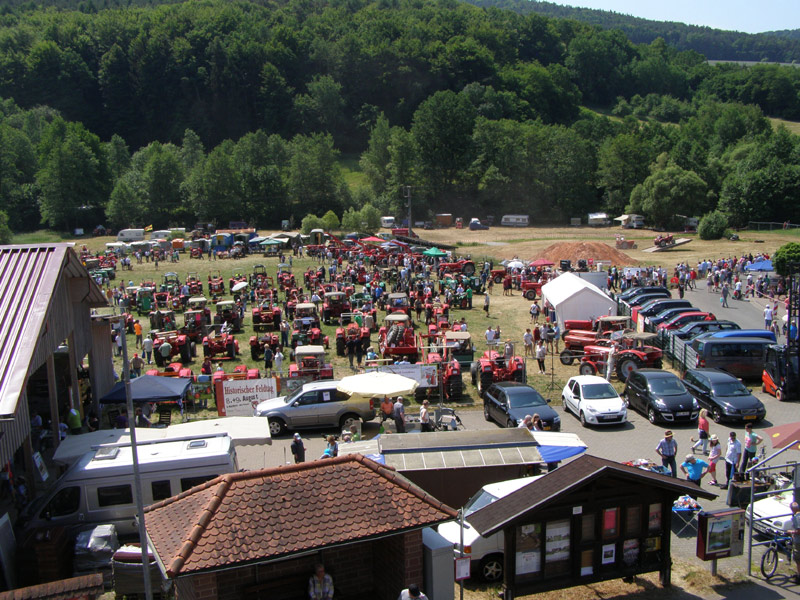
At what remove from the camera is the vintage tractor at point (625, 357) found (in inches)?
852

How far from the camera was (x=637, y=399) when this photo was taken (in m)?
18.5

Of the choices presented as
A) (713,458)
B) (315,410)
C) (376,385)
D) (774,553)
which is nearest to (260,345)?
(315,410)

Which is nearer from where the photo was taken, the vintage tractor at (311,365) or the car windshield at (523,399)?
the car windshield at (523,399)

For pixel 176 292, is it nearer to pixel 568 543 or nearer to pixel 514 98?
pixel 568 543

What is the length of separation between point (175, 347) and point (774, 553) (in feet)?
67.8

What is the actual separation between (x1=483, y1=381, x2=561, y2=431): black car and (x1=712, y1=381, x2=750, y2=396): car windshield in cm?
416

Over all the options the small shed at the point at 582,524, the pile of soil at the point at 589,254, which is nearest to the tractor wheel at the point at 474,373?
the small shed at the point at 582,524

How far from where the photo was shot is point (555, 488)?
9312 mm

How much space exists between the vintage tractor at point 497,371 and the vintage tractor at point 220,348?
9522mm

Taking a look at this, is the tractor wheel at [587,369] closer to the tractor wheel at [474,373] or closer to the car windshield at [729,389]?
the tractor wheel at [474,373]

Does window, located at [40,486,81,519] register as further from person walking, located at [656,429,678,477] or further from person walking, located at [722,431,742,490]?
person walking, located at [722,431,742,490]

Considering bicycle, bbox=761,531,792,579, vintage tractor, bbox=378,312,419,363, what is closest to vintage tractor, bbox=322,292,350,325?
vintage tractor, bbox=378,312,419,363

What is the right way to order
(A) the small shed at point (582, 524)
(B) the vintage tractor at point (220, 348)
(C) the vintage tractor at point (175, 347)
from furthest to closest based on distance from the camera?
(B) the vintage tractor at point (220, 348)
(C) the vintage tractor at point (175, 347)
(A) the small shed at point (582, 524)

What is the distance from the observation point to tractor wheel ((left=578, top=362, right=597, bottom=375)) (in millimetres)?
21891
